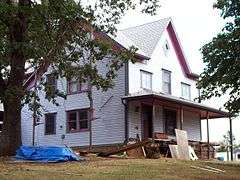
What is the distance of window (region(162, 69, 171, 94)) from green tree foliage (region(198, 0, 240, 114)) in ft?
43.4

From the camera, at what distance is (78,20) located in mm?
19578

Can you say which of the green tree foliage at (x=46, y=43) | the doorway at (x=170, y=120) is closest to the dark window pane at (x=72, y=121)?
the doorway at (x=170, y=120)

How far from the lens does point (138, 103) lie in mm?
33281

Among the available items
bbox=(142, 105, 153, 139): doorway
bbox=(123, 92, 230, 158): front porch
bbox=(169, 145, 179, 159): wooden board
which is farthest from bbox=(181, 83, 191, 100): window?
bbox=(169, 145, 179, 159): wooden board

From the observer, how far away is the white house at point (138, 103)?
32.9m

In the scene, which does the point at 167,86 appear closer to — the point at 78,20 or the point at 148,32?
the point at 148,32

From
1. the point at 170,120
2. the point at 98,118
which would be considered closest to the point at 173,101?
the point at 170,120

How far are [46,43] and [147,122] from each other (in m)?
16.5

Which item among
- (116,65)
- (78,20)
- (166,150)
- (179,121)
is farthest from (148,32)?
(78,20)

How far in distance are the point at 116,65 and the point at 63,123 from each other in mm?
14391

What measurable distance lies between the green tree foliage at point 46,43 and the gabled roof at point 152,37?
1259 centimetres

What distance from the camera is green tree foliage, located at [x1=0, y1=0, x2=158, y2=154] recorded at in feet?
62.0

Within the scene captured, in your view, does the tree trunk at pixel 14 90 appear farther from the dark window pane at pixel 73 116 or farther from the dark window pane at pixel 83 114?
the dark window pane at pixel 73 116

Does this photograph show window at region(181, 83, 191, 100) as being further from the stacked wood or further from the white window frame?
the stacked wood
